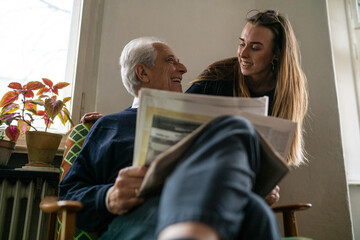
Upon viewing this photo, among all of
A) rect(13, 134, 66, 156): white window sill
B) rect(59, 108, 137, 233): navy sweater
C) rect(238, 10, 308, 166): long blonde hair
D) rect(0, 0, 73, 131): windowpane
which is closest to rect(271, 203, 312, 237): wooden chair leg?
rect(238, 10, 308, 166): long blonde hair

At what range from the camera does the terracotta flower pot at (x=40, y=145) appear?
1.64m

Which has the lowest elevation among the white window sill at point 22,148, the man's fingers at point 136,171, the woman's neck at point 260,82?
the man's fingers at point 136,171

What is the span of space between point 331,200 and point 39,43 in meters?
2.17

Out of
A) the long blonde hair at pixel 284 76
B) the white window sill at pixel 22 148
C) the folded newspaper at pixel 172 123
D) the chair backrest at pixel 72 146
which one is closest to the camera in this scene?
the folded newspaper at pixel 172 123

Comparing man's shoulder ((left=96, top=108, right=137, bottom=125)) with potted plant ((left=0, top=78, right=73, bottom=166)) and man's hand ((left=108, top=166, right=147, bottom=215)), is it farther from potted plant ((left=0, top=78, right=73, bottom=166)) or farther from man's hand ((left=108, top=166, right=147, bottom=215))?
potted plant ((left=0, top=78, right=73, bottom=166))

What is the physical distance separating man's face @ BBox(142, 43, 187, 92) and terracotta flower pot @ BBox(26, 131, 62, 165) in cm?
66

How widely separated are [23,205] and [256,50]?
1.58m

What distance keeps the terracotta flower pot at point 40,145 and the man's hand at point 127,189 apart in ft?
3.17

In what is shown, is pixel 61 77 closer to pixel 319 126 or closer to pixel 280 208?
pixel 280 208

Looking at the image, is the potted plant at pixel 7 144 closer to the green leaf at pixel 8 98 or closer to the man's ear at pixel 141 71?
the green leaf at pixel 8 98

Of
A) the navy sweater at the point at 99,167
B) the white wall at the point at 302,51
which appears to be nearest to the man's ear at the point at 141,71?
the navy sweater at the point at 99,167

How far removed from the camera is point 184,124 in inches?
29.4

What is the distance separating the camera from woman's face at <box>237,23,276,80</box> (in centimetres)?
166

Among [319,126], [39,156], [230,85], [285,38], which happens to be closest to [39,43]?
[39,156]
